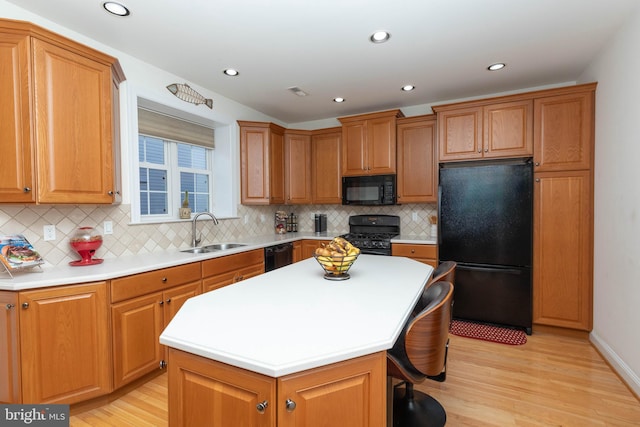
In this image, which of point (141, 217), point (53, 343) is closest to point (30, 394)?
point (53, 343)

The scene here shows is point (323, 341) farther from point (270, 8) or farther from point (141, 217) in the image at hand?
point (141, 217)

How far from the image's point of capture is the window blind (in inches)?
112

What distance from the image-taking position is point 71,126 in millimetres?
1963

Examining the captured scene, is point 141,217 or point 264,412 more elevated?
point 141,217

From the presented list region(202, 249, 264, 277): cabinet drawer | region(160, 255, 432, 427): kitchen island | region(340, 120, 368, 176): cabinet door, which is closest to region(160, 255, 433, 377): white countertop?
region(160, 255, 432, 427): kitchen island

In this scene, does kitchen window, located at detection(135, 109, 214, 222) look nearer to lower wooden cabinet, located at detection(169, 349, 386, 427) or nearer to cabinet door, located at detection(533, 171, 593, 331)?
lower wooden cabinet, located at detection(169, 349, 386, 427)

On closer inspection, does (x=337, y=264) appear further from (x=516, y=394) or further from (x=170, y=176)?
(x=170, y=176)

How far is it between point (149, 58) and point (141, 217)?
4.59 ft

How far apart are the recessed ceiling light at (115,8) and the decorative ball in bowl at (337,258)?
1.98 metres

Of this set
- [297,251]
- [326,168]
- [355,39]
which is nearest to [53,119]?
[355,39]

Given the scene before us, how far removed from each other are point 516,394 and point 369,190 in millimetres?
2445

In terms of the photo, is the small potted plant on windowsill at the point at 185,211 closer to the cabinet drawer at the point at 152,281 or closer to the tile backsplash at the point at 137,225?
the tile backsplash at the point at 137,225

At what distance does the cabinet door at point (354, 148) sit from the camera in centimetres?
384

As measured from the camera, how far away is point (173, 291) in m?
2.31
